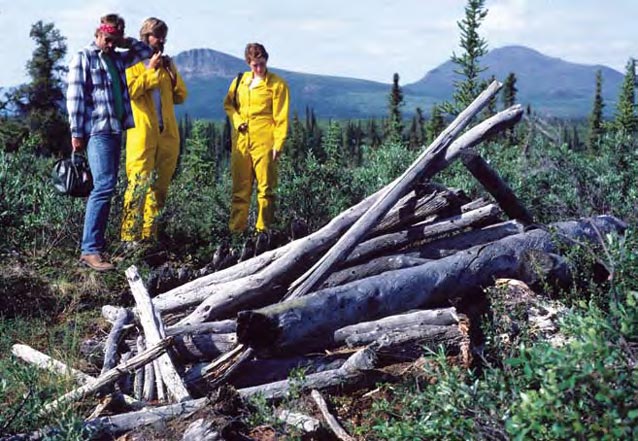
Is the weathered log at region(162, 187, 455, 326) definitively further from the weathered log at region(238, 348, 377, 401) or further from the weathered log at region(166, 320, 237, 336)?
the weathered log at region(238, 348, 377, 401)

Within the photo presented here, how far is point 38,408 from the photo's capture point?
4.60 m

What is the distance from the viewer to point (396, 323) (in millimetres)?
5891

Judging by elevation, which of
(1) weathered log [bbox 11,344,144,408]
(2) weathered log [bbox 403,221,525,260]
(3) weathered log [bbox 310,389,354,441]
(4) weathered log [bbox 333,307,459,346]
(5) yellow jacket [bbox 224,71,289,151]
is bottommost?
(3) weathered log [bbox 310,389,354,441]

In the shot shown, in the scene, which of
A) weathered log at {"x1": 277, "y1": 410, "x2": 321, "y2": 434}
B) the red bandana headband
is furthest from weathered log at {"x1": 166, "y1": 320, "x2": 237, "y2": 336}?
the red bandana headband

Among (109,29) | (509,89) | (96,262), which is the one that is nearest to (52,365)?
(96,262)

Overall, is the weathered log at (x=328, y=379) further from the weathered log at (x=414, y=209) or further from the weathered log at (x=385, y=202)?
the weathered log at (x=414, y=209)

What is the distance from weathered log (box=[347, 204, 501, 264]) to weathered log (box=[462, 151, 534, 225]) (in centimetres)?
33

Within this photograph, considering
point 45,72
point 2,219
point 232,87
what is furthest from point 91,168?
point 45,72

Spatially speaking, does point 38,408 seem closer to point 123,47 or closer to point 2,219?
point 2,219

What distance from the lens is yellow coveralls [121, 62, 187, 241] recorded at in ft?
28.6

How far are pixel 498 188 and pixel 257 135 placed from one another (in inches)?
139

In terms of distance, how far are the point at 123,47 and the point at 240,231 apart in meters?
2.72

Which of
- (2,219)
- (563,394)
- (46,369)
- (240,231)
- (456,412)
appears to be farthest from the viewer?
(240,231)

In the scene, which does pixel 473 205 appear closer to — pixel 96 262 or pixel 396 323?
pixel 396 323
